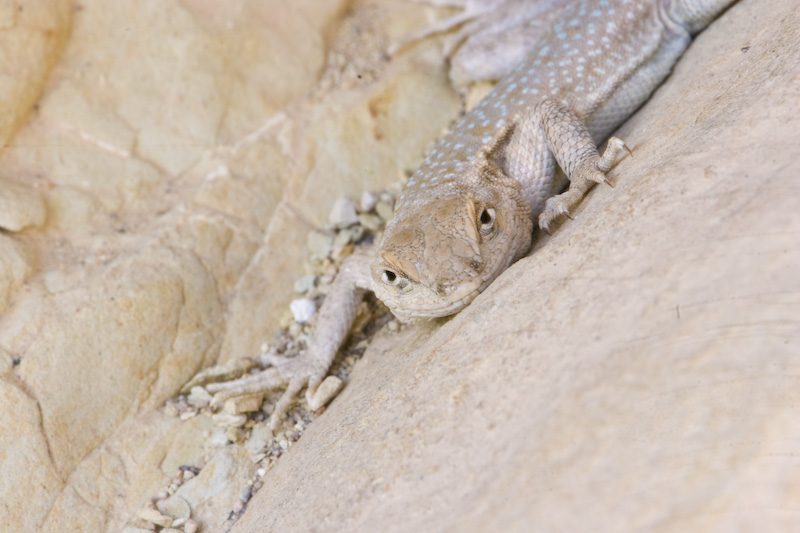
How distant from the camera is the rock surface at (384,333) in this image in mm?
1948

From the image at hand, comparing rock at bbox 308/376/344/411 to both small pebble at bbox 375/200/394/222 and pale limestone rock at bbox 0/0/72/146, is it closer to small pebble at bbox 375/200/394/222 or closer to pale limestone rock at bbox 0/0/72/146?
small pebble at bbox 375/200/394/222

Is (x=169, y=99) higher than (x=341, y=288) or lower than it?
higher

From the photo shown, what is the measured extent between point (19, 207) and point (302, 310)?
1825 millimetres

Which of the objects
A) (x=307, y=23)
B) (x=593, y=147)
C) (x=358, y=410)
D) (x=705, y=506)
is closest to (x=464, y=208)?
(x=593, y=147)

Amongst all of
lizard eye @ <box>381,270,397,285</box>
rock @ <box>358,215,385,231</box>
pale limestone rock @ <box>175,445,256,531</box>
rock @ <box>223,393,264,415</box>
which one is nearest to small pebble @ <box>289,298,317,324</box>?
rock @ <box>223,393,264,415</box>

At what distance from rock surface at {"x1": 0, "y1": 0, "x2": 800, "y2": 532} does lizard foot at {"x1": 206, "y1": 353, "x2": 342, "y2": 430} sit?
0.12 m

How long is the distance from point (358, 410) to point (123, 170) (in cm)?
252

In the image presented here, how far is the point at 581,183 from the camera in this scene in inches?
120

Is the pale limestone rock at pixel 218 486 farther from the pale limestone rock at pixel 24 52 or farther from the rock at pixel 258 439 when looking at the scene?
the pale limestone rock at pixel 24 52

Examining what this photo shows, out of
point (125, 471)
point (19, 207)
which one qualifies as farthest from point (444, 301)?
point (19, 207)

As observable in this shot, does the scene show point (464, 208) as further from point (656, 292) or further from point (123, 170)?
point (123, 170)

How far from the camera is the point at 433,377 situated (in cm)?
250

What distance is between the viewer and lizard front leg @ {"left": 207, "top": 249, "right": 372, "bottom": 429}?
355 cm

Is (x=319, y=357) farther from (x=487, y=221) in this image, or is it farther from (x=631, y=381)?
(x=631, y=381)
